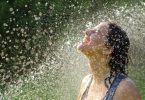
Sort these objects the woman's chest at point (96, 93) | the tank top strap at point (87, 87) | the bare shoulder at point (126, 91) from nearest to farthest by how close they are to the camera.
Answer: the bare shoulder at point (126, 91)
the woman's chest at point (96, 93)
the tank top strap at point (87, 87)

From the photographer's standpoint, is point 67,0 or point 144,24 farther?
point 67,0

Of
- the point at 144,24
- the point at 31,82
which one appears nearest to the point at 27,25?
the point at 144,24

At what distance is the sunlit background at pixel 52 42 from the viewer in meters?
8.09

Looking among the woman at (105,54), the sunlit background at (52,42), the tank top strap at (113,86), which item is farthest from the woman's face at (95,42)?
the sunlit background at (52,42)

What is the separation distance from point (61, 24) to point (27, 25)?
4.01 ft

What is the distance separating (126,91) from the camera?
11.3 ft

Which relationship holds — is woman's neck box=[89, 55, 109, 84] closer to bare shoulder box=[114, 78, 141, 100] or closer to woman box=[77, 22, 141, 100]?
woman box=[77, 22, 141, 100]

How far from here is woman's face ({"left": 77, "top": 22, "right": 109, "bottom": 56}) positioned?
11.9 ft

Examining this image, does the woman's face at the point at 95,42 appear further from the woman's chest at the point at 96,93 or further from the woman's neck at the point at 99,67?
the woman's chest at the point at 96,93

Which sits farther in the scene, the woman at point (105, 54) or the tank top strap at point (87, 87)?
the tank top strap at point (87, 87)

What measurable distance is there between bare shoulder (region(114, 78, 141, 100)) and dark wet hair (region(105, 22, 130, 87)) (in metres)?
0.14

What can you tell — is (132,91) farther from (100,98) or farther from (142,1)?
(142,1)

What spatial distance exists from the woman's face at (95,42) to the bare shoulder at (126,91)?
0.30 m

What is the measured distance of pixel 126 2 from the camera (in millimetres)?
16734
